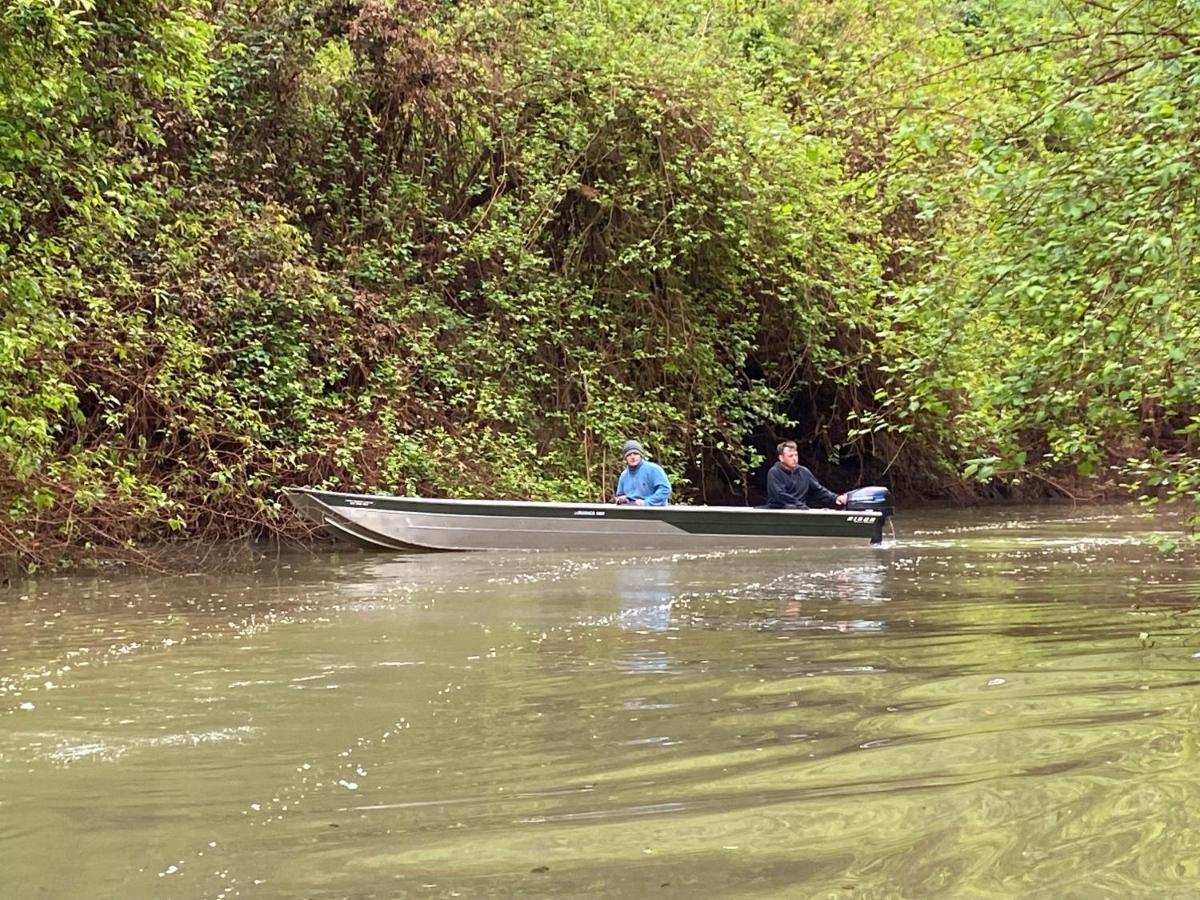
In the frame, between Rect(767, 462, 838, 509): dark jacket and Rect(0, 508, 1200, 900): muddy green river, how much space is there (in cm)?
705

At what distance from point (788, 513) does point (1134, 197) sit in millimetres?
9207

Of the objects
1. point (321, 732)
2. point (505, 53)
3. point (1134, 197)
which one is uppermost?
point (505, 53)

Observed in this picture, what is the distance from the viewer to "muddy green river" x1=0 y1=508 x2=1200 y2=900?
373 cm

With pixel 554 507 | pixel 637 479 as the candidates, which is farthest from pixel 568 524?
pixel 637 479

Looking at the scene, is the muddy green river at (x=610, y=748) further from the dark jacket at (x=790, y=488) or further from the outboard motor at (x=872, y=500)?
the dark jacket at (x=790, y=488)

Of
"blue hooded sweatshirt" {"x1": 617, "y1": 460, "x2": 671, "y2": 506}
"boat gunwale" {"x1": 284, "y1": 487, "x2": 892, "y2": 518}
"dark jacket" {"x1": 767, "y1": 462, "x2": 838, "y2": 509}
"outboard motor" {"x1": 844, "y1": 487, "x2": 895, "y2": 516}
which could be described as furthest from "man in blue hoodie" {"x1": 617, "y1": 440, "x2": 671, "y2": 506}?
"outboard motor" {"x1": 844, "y1": 487, "x2": 895, "y2": 516}

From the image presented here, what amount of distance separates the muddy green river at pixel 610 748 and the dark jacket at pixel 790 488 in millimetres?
7048

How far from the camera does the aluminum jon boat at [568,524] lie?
15445mm

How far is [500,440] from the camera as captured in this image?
18.6 m

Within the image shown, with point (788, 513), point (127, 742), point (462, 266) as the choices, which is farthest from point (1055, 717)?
point (462, 266)

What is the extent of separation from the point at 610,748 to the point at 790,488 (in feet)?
41.9

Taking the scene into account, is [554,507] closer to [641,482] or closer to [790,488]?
[641,482]

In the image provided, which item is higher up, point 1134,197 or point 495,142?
point 495,142

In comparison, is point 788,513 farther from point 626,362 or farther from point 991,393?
point 991,393
